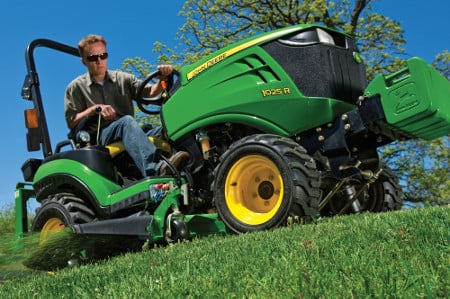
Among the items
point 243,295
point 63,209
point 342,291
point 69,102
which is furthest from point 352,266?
point 69,102

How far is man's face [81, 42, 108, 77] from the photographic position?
17.6 ft

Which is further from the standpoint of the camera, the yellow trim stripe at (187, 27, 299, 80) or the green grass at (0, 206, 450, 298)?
the yellow trim stripe at (187, 27, 299, 80)

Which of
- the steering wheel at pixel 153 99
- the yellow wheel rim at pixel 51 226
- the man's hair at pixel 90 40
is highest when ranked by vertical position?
the man's hair at pixel 90 40

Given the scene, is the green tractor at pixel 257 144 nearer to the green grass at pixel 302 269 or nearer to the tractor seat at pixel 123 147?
the tractor seat at pixel 123 147

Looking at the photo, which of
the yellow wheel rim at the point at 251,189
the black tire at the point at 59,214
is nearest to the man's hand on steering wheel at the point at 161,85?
the black tire at the point at 59,214

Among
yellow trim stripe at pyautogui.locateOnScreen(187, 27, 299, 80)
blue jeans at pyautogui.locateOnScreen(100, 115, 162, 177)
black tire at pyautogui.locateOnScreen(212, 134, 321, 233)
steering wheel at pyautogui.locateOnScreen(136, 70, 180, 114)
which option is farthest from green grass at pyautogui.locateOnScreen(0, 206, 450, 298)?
steering wheel at pyautogui.locateOnScreen(136, 70, 180, 114)

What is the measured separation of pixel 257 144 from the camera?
4.16 m

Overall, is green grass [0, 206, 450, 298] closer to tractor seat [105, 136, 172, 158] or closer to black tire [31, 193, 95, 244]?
black tire [31, 193, 95, 244]

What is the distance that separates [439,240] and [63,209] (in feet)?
12.2

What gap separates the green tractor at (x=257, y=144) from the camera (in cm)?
403

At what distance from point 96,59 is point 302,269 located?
13.1 ft

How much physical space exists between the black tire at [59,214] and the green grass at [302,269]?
164 centimetres

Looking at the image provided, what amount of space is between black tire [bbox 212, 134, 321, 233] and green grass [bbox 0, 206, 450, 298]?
0.58 metres

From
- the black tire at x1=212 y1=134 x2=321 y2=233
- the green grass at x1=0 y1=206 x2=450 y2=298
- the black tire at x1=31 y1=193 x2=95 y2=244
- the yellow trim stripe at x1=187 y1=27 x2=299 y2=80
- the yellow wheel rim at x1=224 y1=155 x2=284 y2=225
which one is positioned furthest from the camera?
the black tire at x1=31 y1=193 x2=95 y2=244
